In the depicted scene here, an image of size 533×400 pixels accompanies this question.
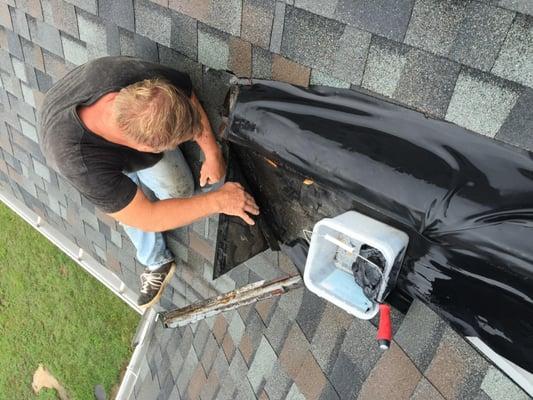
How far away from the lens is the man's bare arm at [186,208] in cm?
262

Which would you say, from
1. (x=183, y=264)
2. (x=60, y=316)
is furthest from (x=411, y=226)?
(x=60, y=316)

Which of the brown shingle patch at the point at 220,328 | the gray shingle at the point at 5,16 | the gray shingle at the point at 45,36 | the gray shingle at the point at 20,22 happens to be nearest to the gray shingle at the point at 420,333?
the brown shingle patch at the point at 220,328

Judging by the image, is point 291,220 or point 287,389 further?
point 287,389

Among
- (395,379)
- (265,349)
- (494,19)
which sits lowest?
(265,349)

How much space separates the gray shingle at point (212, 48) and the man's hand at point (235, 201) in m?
0.66

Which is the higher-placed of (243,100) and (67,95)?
(243,100)

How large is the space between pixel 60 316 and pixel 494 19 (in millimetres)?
6247

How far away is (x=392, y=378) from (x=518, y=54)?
5.10ft

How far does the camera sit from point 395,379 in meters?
2.37

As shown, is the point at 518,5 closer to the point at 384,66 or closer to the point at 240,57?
the point at 384,66

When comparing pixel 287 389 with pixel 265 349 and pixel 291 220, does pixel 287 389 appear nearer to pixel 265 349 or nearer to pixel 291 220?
pixel 265 349

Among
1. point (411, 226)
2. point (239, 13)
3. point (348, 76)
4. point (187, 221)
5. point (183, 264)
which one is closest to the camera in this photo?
point (411, 226)

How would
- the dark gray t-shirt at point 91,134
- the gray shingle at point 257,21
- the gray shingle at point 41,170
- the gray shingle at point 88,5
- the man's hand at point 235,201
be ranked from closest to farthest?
the gray shingle at point 257,21 < the dark gray t-shirt at point 91,134 < the man's hand at point 235,201 < the gray shingle at point 88,5 < the gray shingle at point 41,170

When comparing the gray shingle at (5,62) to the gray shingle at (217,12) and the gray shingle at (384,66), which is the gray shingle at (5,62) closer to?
the gray shingle at (217,12)
